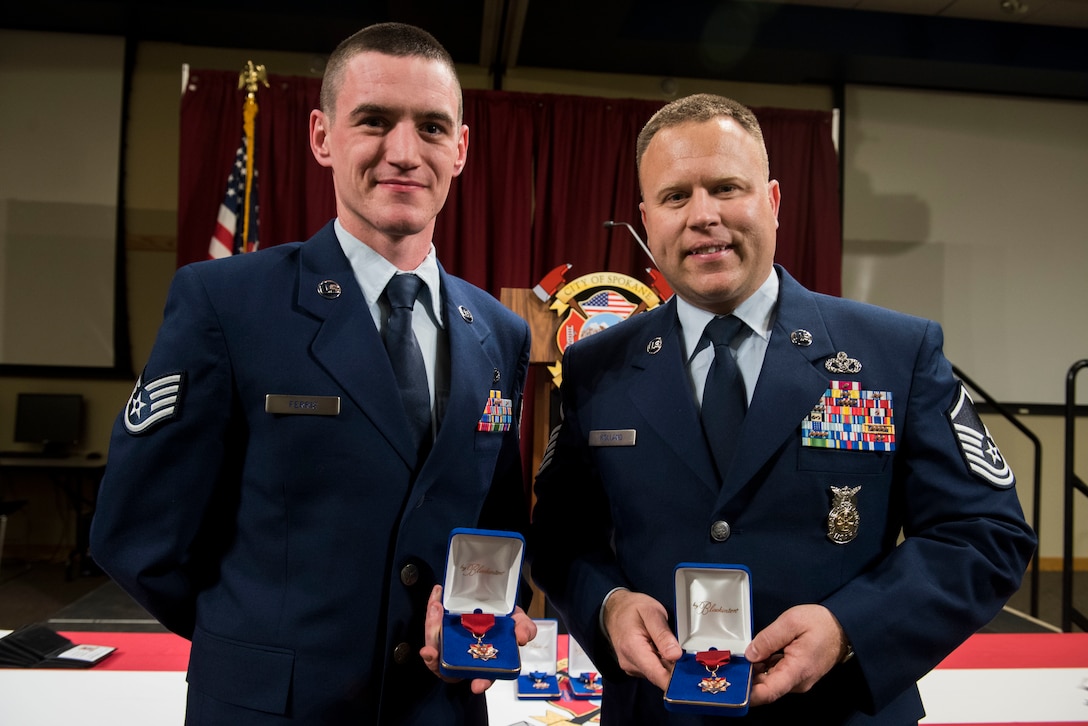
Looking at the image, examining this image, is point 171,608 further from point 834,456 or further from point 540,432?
point 540,432

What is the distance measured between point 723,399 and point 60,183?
6266 mm

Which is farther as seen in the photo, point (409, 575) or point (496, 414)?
point (496, 414)

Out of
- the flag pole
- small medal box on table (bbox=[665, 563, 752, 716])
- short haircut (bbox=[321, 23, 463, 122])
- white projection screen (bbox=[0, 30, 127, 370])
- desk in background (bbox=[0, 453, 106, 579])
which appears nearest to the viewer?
small medal box on table (bbox=[665, 563, 752, 716])

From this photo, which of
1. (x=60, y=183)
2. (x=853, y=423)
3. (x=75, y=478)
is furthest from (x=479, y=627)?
(x=60, y=183)

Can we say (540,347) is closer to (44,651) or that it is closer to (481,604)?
(44,651)

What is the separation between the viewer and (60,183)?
19.8 feet

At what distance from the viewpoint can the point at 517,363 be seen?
62.2 inches

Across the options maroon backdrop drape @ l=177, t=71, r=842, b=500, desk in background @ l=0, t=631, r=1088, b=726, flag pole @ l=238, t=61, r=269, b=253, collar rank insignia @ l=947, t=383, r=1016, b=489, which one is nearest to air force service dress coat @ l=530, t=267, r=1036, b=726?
collar rank insignia @ l=947, t=383, r=1016, b=489

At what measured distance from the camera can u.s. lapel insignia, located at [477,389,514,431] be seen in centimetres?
138

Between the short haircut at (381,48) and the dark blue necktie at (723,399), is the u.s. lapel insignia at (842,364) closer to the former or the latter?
the dark blue necktie at (723,399)

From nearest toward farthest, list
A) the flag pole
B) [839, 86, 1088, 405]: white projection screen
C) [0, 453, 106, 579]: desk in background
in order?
1. the flag pole
2. [0, 453, 106, 579]: desk in background
3. [839, 86, 1088, 405]: white projection screen

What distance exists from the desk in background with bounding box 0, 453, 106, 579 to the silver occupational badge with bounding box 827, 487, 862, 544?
5.37m

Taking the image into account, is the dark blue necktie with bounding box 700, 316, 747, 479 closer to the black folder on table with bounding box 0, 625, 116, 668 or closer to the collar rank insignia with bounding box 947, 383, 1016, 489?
the collar rank insignia with bounding box 947, 383, 1016, 489

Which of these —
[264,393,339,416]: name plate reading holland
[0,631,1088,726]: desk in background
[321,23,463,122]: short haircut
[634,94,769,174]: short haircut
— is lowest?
[0,631,1088,726]: desk in background
